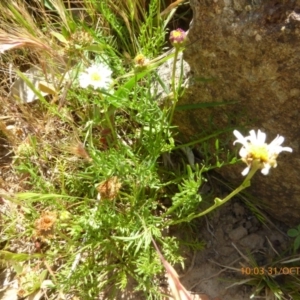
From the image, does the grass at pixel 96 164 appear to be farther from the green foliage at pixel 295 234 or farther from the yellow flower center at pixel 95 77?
the green foliage at pixel 295 234

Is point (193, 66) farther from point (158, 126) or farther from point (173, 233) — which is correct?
point (173, 233)

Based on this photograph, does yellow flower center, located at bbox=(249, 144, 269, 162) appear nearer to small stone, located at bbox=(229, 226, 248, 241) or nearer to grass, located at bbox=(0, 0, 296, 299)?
grass, located at bbox=(0, 0, 296, 299)

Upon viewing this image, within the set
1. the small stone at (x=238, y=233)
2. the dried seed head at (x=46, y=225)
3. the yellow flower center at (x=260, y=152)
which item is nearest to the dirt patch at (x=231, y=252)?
the small stone at (x=238, y=233)

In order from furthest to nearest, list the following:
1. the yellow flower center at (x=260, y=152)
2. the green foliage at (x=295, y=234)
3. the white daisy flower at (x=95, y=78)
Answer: the green foliage at (x=295, y=234)
the white daisy flower at (x=95, y=78)
the yellow flower center at (x=260, y=152)

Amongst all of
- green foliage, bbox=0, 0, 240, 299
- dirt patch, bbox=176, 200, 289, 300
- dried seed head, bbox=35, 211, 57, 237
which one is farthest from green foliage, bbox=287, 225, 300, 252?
dried seed head, bbox=35, 211, 57, 237

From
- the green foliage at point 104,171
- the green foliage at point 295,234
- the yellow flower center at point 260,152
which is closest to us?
the yellow flower center at point 260,152

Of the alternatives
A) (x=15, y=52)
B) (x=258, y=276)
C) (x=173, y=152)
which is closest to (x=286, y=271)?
(x=258, y=276)

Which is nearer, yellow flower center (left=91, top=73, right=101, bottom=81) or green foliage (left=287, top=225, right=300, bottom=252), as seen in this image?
yellow flower center (left=91, top=73, right=101, bottom=81)
